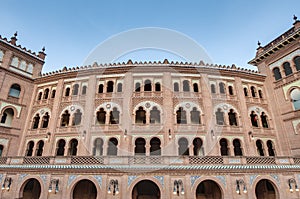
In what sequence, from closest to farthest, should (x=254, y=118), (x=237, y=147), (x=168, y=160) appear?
1. (x=168, y=160)
2. (x=237, y=147)
3. (x=254, y=118)

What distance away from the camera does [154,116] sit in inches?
726

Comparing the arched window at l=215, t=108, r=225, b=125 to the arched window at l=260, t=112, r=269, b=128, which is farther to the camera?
the arched window at l=260, t=112, r=269, b=128

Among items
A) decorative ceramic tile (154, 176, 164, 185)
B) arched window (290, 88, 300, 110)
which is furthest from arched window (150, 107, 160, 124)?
arched window (290, 88, 300, 110)

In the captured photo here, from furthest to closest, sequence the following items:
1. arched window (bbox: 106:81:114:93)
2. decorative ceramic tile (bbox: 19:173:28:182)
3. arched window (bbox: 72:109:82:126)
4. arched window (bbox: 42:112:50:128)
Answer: arched window (bbox: 106:81:114:93)
arched window (bbox: 42:112:50:128)
arched window (bbox: 72:109:82:126)
decorative ceramic tile (bbox: 19:173:28:182)

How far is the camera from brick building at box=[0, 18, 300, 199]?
1377 centimetres

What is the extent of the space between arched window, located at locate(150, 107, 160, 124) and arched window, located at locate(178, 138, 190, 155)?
284 cm

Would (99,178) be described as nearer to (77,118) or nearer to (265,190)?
(77,118)

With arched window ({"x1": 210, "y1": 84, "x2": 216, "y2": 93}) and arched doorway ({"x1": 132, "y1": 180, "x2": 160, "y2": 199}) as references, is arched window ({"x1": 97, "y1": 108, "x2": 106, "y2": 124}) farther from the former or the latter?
arched window ({"x1": 210, "y1": 84, "x2": 216, "y2": 93})

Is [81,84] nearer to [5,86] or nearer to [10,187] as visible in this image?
[5,86]

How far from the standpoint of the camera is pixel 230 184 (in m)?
13.4

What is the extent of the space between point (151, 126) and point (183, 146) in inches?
140

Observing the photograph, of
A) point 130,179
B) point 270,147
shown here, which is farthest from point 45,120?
point 270,147

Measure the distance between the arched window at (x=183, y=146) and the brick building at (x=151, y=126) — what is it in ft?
0.32

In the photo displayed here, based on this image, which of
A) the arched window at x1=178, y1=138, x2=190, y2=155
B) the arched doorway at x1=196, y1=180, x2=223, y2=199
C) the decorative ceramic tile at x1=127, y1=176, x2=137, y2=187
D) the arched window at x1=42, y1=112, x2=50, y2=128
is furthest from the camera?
the arched window at x1=42, y1=112, x2=50, y2=128
